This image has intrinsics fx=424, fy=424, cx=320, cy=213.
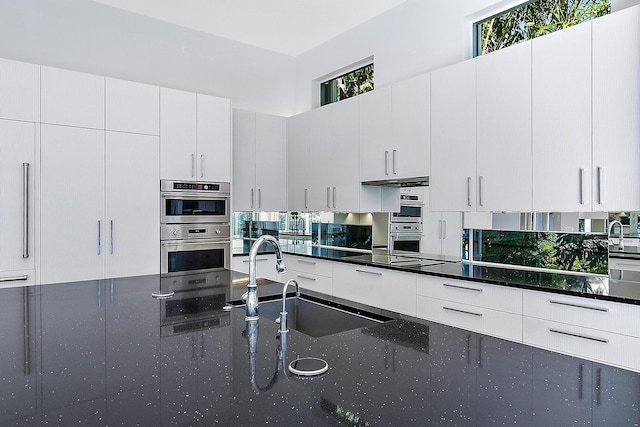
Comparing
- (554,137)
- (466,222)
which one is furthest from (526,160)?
(466,222)

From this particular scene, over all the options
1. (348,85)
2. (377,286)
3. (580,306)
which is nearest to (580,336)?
(580,306)

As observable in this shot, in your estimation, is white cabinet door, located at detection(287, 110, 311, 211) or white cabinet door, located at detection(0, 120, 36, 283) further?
white cabinet door, located at detection(287, 110, 311, 211)

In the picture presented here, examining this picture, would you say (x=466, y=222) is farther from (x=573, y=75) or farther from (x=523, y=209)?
(x=573, y=75)

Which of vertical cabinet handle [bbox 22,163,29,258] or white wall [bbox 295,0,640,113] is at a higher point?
white wall [bbox 295,0,640,113]

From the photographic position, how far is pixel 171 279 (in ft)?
7.92

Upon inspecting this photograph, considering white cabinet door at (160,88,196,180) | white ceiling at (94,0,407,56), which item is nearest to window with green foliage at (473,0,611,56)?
white ceiling at (94,0,407,56)

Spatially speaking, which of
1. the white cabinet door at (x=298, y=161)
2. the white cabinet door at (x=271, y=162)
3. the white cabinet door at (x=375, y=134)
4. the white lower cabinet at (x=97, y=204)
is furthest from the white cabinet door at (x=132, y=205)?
the white cabinet door at (x=375, y=134)

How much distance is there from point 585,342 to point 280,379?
1.81 m

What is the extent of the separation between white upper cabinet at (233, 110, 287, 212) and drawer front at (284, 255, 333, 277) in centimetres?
72

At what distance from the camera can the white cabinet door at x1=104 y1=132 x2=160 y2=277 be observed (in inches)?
133

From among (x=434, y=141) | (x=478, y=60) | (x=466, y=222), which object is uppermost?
(x=478, y=60)

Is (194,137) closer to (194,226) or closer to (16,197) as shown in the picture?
(194,226)

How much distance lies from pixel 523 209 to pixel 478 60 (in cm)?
105

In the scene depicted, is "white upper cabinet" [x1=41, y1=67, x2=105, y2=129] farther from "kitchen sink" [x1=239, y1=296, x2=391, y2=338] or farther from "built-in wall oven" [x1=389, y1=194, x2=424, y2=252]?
"built-in wall oven" [x1=389, y1=194, x2=424, y2=252]
